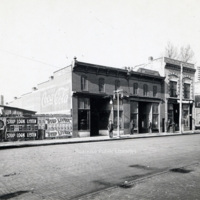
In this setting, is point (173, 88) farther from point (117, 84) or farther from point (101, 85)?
point (101, 85)

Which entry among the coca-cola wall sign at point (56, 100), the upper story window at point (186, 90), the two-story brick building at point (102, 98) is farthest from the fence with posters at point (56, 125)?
the upper story window at point (186, 90)

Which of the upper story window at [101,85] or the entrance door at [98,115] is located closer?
the upper story window at [101,85]

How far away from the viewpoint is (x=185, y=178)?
24.0 feet

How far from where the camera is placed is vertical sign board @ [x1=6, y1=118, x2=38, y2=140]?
20.3m

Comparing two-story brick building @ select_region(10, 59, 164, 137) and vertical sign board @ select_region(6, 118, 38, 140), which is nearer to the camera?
vertical sign board @ select_region(6, 118, 38, 140)

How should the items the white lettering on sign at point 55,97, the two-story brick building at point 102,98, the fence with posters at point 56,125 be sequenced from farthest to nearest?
the white lettering on sign at point 55,97 < the two-story brick building at point 102,98 < the fence with posters at point 56,125

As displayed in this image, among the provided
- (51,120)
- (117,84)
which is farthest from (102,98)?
(51,120)

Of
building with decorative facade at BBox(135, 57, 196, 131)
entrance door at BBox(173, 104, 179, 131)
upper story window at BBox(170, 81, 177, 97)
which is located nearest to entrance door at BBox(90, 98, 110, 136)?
building with decorative facade at BBox(135, 57, 196, 131)

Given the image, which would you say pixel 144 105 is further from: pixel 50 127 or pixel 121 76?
pixel 50 127

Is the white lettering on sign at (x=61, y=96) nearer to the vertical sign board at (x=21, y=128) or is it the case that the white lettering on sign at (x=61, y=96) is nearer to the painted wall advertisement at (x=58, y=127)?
the painted wall advertisement at (x=58, y=127)

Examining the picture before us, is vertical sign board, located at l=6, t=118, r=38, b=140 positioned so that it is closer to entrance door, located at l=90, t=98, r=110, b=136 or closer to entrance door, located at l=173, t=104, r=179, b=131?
entrance door, located at l=90, t=98, r=110, b=136

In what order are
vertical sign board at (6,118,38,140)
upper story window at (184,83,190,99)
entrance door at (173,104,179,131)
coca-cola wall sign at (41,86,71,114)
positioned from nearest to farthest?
vertical sign board at (6,118,38,140), coca-cola wall sign at (41,86,71,114), entrance door at (173,104,179,131), upper story window at (184,83,190,99)

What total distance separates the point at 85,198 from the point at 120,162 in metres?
4.84

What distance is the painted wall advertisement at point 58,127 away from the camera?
22266 mm
